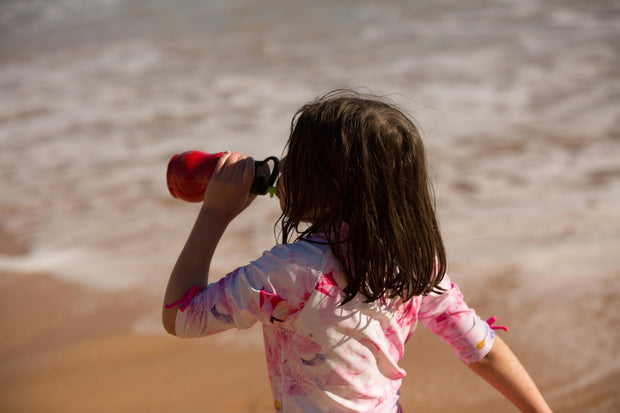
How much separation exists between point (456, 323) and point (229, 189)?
0.62 m

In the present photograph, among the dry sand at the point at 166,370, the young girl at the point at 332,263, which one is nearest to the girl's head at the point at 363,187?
the young girl at the point at 332,263

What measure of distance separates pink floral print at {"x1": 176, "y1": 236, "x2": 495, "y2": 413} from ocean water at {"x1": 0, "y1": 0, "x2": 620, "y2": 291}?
52 cm

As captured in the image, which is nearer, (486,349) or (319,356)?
(319,356)

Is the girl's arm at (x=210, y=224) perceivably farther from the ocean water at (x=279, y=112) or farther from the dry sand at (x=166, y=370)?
the dry sand at (x=166, y=370)

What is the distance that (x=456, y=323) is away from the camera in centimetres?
158

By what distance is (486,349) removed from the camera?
1.60 m

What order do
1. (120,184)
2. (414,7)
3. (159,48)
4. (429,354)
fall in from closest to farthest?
(429,354) → (120,184) → (159,48) → (414,7)

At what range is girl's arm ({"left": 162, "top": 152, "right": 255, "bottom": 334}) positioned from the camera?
1.41 meters

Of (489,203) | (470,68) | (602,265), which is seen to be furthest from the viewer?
(470,68)

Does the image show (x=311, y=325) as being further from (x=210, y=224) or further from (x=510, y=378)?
(x=510, y=378)

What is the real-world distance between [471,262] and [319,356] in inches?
75.1

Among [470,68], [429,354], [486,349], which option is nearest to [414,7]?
[470,68]

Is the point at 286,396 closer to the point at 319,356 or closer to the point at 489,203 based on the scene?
the point at 319,356

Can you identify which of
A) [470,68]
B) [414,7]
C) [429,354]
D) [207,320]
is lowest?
[429,354]
